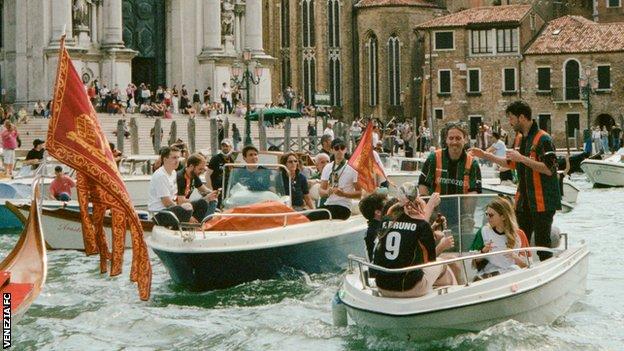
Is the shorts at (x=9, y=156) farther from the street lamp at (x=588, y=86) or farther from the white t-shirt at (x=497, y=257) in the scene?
the street lamp at (x=588, y=86)

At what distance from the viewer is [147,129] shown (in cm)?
4062

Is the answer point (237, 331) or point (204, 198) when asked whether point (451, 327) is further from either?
point (204, 198)

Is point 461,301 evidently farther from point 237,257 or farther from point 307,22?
point 307,22

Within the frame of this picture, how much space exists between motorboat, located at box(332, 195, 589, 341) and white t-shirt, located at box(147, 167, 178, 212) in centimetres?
413

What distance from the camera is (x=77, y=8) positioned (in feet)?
136

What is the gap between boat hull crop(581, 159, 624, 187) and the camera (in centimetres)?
3769

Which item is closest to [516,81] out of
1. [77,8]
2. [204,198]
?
[77,8]

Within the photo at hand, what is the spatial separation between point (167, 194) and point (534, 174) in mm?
5130

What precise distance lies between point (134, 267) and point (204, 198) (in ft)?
12.3

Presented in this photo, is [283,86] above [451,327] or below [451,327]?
above

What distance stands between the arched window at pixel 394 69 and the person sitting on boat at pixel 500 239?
183ft

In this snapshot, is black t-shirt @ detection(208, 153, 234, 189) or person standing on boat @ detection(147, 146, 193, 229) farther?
black t-shirt @ detection(208, 153, 234, 189)

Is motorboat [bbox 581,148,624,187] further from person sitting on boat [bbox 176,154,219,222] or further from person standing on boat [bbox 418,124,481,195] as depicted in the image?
person standing on boat [bbox 418,124,481,195]

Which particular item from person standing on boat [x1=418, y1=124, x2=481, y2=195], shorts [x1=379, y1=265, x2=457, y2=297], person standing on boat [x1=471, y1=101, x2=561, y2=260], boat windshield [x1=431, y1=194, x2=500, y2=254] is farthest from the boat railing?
person standing on boat [x1=418, y1=124, x2=481, y2=195]
